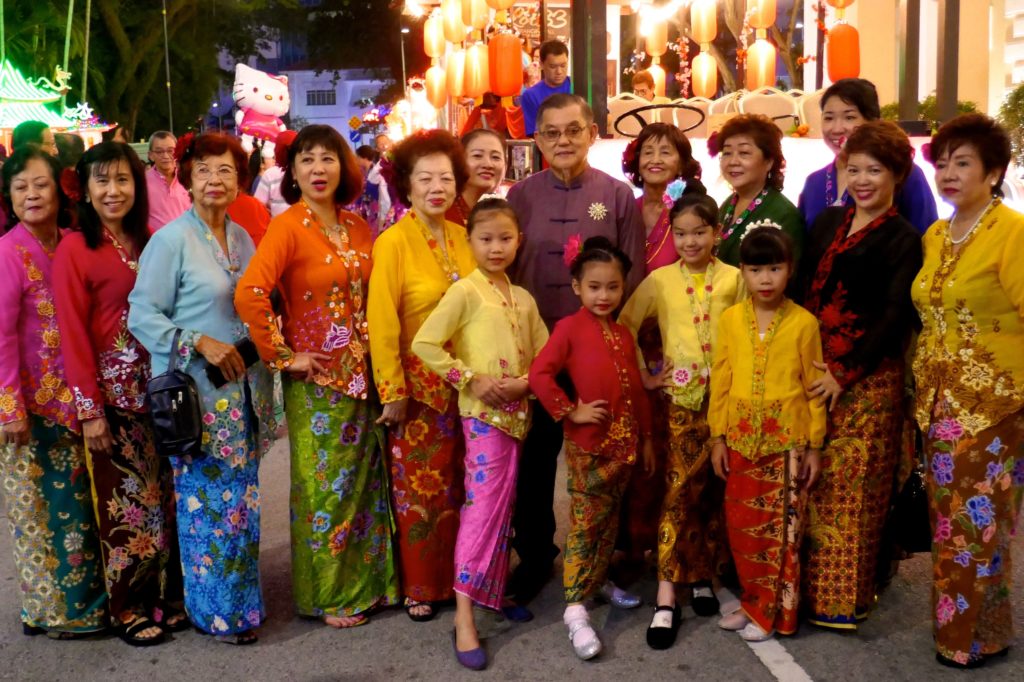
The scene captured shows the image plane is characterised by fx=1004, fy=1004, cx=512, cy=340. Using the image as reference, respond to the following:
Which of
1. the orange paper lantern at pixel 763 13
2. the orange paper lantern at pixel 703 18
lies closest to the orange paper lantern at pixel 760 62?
the orange paper lantern at pixel 703 18

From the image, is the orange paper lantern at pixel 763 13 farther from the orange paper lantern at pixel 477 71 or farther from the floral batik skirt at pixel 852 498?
the floral batik skirt at pixel 852 498

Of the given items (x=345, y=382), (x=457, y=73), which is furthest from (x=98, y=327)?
(x=457, y=73)

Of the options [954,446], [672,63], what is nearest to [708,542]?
[954,446]

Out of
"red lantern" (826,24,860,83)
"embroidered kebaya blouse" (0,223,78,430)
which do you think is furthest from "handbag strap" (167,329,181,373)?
"red lantern" (826,24,860,83)

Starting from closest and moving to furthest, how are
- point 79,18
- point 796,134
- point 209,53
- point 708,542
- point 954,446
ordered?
point 954,446 → point 708,542 → point 796,134 → point 79,18 → point 209,53

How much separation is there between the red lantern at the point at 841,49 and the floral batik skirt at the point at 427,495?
24.6 feet

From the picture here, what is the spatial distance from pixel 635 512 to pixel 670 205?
1271 millimetres

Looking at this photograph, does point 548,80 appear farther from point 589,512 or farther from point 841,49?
point 589,512

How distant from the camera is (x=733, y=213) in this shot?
3.97 m

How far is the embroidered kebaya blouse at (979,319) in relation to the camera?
3170 mm

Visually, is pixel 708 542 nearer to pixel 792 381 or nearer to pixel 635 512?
pixel 635 512

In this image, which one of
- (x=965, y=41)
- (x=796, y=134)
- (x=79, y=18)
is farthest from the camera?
(x=79, y=18)

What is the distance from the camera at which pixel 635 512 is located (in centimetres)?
414

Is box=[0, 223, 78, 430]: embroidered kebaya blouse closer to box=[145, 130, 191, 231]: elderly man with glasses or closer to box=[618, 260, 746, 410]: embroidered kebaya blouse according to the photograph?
box=[145, 130, 191, 231]: elderly man with glasses
